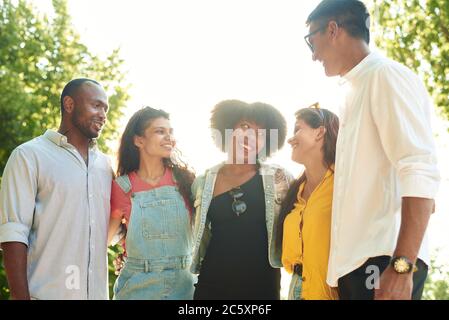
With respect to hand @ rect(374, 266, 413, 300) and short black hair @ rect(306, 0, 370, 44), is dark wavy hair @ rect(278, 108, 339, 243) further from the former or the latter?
hand @ rect(374, 266, 413, 300)

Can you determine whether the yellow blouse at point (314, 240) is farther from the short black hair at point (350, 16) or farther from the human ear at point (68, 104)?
the human ear at point (68, 104)

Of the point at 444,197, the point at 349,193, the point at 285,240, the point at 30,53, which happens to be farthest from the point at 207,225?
the point at 30,53

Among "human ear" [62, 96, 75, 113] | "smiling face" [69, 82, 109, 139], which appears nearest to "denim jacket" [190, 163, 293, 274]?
"smiling face" [69, 82, 109, 139]

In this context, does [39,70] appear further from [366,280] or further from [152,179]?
[366,280]

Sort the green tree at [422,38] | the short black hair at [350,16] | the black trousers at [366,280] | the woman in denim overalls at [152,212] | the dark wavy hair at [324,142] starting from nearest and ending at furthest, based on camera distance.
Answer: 1. the black trousers at [366,280]
2. the short black hair at [350,16]
3. the dark wavy hair at [324,142]
4. the woman in denim overalls at [152,212]
5. the green tree at [422,38]

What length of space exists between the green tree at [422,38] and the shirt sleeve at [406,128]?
1023 cm

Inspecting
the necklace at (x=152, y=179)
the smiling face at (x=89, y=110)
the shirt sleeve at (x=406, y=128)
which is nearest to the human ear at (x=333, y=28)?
the shirt sleeve at (x=406, y=128)

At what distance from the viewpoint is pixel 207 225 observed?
484cm

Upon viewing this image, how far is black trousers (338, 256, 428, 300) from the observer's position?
314 cm

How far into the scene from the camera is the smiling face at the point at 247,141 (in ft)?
16.2

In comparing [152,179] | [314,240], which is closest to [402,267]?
[314,240]
